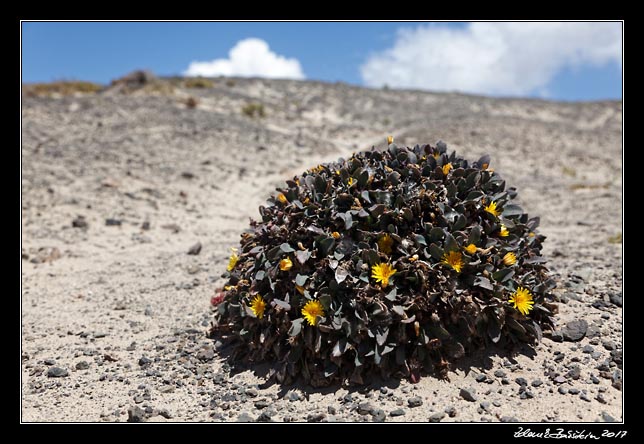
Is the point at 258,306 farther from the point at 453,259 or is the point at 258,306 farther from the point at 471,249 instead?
the point at 471,249

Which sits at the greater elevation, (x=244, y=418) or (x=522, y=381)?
(x=522, y=381)

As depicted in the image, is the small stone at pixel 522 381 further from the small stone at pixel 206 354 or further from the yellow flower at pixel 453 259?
the small stone at pixel 206 354

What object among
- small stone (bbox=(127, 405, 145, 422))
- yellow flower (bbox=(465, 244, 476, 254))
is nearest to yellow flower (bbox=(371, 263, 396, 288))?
yellow flower (bbox=(465, 244, 476, 254))

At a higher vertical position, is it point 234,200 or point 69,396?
point 234,200

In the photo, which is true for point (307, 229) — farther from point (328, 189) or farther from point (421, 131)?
point (421, 131)

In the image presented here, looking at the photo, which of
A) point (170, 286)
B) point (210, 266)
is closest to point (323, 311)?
point (170, 286)

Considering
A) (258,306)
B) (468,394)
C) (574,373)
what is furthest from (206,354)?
(574,373)

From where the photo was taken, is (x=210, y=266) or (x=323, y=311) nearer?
(x=323, y=311)

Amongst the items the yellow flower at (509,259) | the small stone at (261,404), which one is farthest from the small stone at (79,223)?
the yellow flower at (509,259)
